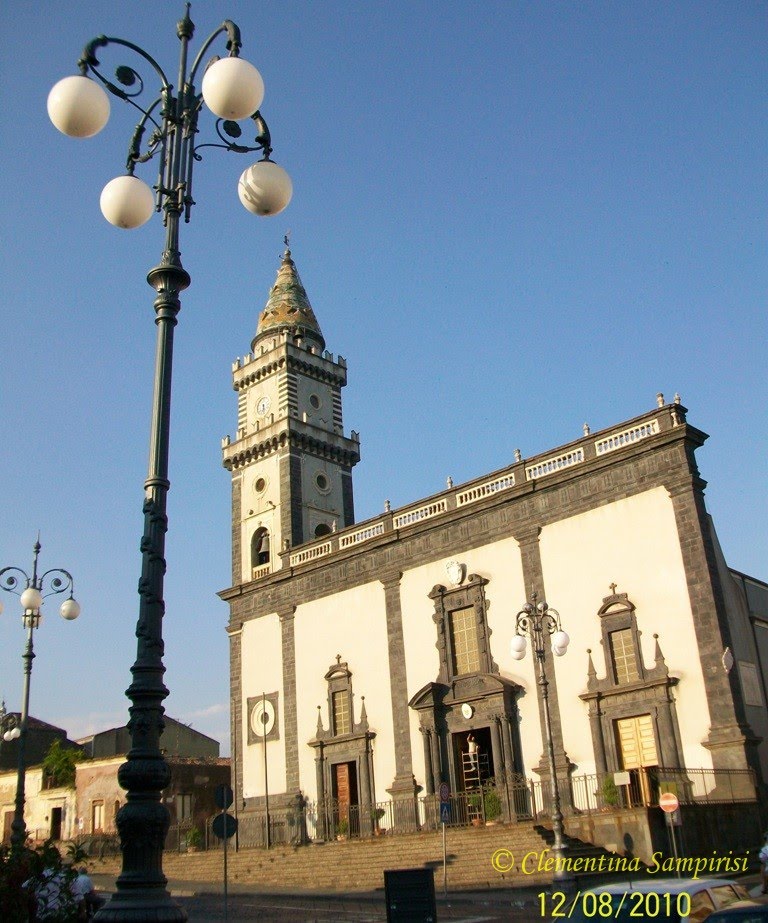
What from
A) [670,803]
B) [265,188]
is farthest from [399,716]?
[265,188]

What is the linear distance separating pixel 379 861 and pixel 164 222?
20.4 metres

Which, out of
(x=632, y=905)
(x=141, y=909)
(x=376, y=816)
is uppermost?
(x=376, y=816)

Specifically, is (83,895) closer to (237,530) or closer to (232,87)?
(232,87)

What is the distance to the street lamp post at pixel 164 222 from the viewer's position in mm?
6852

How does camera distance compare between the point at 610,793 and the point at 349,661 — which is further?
the point at 349,661

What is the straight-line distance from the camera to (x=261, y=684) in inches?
1390

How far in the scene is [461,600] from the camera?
2958 centimetres

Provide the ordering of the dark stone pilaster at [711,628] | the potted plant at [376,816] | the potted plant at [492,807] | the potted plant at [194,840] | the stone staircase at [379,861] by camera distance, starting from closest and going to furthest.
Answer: the stone staircase at [379,861] < the dark stone pilaster at [711,628] < the potted plant at [492,807] < the potted plant at [376,816] < the potted plant at [194,840]

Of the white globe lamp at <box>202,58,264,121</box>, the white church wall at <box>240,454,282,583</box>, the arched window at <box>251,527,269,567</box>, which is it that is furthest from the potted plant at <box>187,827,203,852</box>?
the white globe lamp at <box>202,58,264,121</box>

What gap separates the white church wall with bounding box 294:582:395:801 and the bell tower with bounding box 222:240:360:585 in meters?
4.41

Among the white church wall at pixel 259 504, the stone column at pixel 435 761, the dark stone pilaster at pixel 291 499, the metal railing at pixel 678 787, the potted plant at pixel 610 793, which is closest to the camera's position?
the metal railing at pixel 678 787

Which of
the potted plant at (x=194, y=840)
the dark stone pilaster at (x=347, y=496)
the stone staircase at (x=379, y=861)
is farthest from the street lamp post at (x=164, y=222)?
the dark stone pilaster at (x=347, y=496)

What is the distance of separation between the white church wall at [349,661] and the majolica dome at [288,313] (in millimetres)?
14314

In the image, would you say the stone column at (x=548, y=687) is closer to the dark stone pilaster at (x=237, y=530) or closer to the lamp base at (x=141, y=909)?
the dark stone pilaster at (x=237, y=530)
